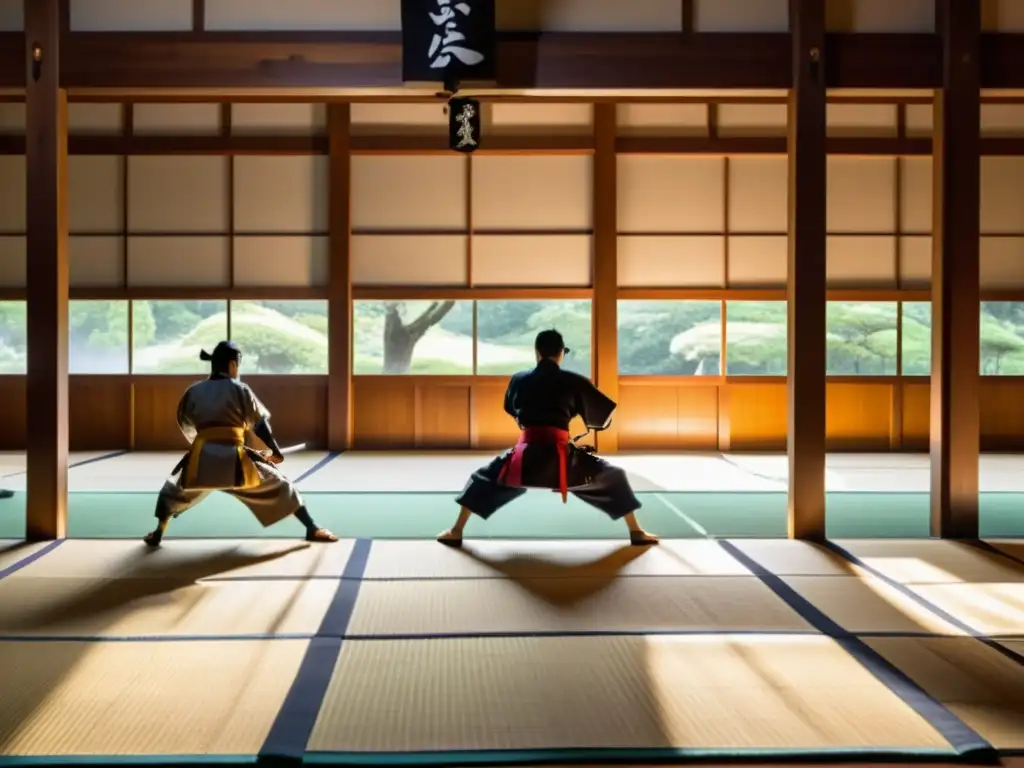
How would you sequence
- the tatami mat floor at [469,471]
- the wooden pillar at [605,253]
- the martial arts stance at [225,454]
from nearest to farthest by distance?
the martial arts stance at [225,454] < the tatami mat floor at [469,471] < the wooden pillar at [605,253]

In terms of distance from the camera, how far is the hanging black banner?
5.25 meters

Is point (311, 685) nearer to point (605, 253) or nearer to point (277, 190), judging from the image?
point (605, 253)

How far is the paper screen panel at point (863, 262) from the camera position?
8688mm

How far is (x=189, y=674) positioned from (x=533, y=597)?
1277 mm

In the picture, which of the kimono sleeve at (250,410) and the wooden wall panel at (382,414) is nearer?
the kimono sleeve at (250,410)

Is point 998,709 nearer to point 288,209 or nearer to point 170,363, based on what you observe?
point 288,209

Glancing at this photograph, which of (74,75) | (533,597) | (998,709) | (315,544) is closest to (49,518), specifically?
(315,544)

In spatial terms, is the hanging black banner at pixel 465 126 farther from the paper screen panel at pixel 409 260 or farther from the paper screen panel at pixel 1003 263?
the paper screen panel at pixel 1003 263

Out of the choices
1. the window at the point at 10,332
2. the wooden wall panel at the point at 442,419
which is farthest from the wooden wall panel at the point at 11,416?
the wooden wall panel at the point at 442,419

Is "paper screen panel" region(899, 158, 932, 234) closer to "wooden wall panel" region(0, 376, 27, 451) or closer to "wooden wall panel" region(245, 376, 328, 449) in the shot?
"wooden wall panel" region(245, 376, 328, 449)

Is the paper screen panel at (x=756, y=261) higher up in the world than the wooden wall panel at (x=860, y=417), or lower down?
higher up

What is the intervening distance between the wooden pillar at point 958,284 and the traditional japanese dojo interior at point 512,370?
0.02 meters

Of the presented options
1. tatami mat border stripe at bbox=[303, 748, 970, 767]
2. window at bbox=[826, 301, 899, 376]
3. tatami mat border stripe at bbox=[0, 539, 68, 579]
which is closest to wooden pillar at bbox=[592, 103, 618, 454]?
window at bbox=[826, 301, 899, 376]

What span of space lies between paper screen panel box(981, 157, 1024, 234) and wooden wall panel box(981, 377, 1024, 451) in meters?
1.63
